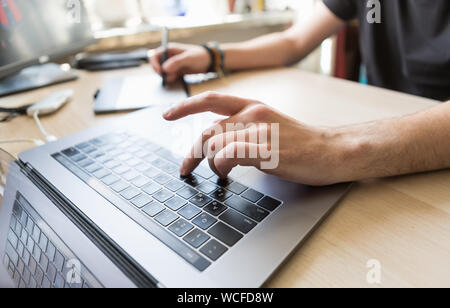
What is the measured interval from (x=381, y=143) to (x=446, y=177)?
104 mm

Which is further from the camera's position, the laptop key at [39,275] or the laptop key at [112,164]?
the laptop key at [112,164]

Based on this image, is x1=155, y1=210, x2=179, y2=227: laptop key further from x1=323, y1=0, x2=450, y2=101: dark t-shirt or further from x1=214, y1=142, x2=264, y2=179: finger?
x1=323, y1=0, x2=450, y2=101: dark t-shirt

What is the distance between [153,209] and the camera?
0.36m

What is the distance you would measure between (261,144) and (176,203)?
13 centimetres

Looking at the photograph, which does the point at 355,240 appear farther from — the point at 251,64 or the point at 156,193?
the point at 251,64

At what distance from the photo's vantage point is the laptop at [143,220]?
0.29 meters


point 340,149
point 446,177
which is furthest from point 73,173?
point 446,177

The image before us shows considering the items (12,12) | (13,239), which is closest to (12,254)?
(13,239)

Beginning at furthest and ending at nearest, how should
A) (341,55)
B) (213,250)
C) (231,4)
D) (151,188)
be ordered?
(341,55), (231,4), (151,188), (213,250)

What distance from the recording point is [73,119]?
64 centimetres

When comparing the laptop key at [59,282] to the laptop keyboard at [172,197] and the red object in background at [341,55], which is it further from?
the red object in background at [341,55]

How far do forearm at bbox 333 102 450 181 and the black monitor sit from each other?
31.8 inches

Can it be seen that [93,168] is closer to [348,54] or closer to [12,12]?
[12,12]

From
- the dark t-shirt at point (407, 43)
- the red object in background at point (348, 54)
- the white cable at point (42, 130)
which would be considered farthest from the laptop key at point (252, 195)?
the red object in background at point (348, 54)
